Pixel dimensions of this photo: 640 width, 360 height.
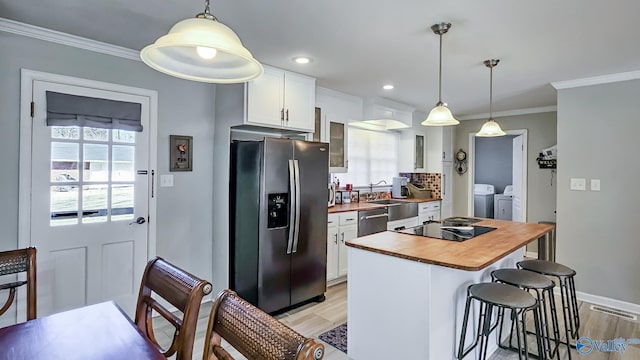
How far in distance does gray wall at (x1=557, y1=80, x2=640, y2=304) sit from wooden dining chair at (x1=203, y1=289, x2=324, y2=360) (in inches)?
156

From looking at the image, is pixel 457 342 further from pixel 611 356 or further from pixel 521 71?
pixel 521 71

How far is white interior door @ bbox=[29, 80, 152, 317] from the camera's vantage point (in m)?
2.48

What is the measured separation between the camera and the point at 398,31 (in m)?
2.40

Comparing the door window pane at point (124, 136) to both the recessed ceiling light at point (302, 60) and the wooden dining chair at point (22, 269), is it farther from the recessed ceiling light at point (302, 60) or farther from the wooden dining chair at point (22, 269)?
the recessed ceiling light at point (302, 60)

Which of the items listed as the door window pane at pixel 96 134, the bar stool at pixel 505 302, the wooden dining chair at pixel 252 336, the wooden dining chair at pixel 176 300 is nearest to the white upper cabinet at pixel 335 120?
the door window pane at pixel 96 134

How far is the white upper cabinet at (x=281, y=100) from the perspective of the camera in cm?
308

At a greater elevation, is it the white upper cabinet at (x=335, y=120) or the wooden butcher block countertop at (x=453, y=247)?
the white upper cabinet at (x=335, y=120)

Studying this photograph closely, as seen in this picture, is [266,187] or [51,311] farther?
[266,187]

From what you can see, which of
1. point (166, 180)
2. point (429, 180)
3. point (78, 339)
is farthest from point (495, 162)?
point (78, 339)

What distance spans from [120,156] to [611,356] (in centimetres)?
402

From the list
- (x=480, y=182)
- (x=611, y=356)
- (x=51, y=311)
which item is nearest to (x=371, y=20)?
(x=611, y=356)

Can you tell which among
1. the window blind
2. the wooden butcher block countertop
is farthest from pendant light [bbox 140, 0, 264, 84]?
the window blind

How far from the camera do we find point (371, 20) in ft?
7.34

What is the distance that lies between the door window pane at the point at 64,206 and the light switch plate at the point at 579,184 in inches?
185
